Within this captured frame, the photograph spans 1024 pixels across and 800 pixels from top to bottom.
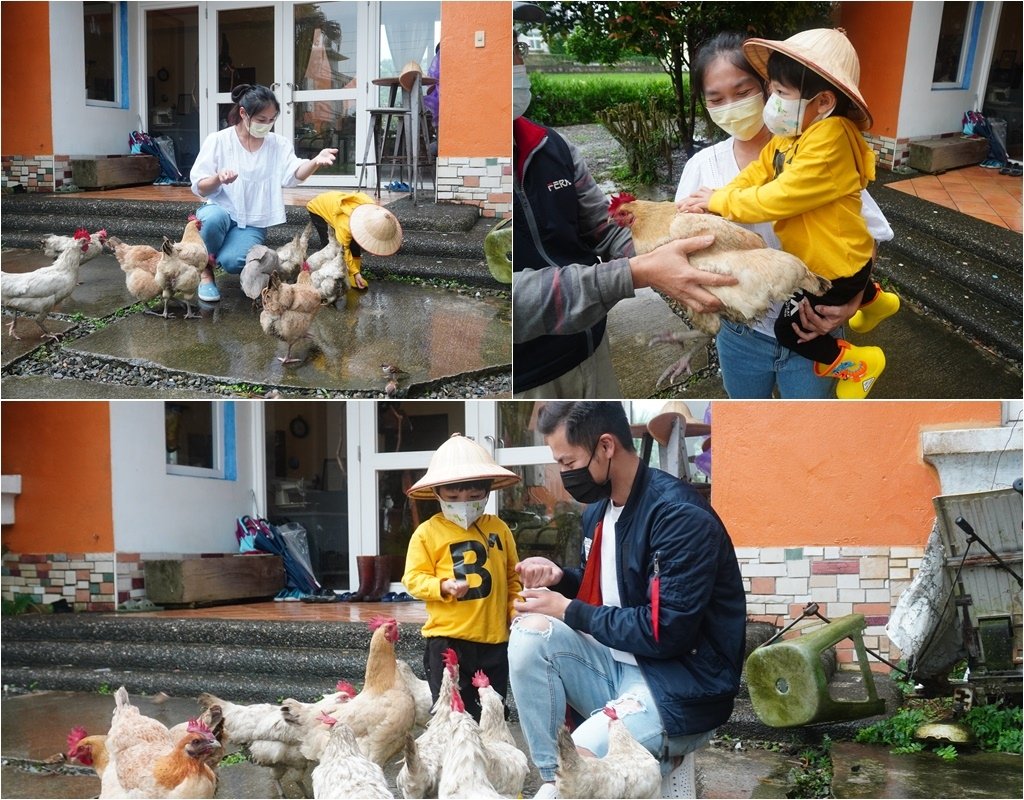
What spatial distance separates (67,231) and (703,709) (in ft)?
18.2

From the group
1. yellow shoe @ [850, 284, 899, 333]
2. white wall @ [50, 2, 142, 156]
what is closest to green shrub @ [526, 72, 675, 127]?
yellow shoe @ [850, 284, 899, 333]

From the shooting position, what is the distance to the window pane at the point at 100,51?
23.2ft

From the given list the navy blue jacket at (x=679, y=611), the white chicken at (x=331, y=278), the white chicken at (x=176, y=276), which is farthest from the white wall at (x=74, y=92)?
the navy blue jacket at (x=679, y=611)

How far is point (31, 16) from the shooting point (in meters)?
6.91

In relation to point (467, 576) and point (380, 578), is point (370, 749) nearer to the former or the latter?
point (467, 576)

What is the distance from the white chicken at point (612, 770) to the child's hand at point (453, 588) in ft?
3.05

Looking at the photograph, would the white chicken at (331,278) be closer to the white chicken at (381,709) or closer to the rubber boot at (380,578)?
the rubber boot at (380,578)

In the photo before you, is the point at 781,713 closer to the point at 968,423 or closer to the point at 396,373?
the point at 968,423

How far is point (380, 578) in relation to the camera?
20.5 ft

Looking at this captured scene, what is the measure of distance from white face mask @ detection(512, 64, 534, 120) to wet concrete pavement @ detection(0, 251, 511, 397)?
2029mm

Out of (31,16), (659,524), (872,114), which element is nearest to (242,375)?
(659,524)

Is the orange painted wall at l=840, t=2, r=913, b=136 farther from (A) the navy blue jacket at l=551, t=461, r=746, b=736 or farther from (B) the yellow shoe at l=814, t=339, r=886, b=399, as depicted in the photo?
(A) the navy blue jacket at l=551, t=461, r=746, b=736

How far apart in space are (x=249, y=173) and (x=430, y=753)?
131 inches

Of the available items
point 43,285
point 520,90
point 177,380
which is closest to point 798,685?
point 520,90
